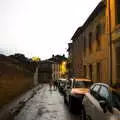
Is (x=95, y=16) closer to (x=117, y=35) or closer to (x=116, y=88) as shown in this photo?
(x=117, y=35)

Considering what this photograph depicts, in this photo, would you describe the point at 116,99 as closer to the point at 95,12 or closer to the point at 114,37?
the point at 114,37

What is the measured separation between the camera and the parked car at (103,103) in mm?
8699

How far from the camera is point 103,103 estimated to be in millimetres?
9070

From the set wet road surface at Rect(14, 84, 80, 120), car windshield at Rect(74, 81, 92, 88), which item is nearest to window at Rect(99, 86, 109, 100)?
wet road surface at Rect(14, 84, 80, 120)

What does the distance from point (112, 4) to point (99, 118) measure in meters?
13.9

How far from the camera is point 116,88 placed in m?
10.0

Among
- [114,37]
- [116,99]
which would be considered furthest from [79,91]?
[116,99]

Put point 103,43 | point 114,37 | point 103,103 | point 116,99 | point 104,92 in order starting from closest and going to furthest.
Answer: point 103,103
point 116,99
point 104,92
point 114,37
point 103,43

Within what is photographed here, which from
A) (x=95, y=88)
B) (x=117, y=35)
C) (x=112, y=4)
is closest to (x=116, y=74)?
(x=117, y=35)

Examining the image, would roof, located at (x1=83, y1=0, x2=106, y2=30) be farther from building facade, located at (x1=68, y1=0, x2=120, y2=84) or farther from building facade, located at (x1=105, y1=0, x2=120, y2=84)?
building facade, located at (x1=105, y1=0, x2=120, y2=84)

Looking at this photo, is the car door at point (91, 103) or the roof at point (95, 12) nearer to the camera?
the car door at point (91, 103)

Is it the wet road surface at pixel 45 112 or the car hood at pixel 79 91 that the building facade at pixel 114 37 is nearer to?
the car hood at pixel 79 91

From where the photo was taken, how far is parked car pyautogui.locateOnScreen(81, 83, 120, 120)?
8.70 metres

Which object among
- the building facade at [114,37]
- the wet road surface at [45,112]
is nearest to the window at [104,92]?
the wet road surface at [45,112]
